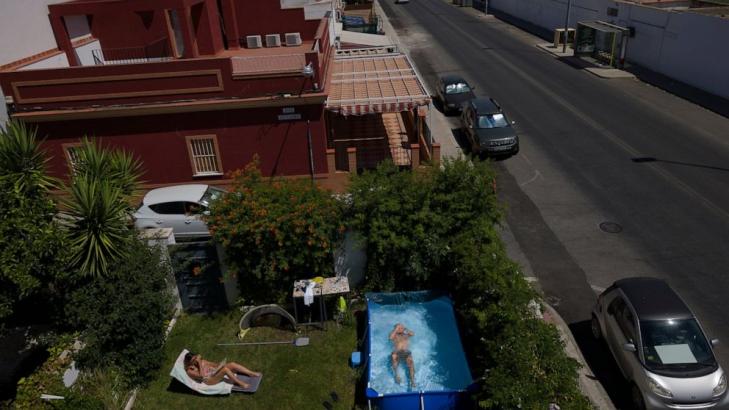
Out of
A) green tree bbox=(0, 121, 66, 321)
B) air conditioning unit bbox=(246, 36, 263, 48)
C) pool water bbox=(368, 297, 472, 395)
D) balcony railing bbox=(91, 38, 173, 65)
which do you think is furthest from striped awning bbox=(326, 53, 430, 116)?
green tree bbox=(0, 121, 66, 321)

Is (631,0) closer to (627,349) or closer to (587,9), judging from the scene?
(587,9)

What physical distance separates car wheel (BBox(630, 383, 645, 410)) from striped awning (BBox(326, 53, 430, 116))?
11698 millimetres

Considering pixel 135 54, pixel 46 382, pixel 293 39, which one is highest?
pixel 135 54

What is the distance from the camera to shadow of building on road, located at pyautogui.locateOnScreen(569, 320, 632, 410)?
10422 mm

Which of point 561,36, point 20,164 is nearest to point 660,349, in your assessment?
point 20,164

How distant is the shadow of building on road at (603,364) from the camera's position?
34.2ft

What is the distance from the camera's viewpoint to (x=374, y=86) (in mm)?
20922

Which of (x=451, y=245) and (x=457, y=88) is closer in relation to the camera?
(x=451, y=245)

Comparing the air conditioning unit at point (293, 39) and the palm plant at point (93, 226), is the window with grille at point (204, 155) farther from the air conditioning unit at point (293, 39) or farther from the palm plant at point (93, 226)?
the air conditioning unit at point (293, 39)

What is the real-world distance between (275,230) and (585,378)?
744cm

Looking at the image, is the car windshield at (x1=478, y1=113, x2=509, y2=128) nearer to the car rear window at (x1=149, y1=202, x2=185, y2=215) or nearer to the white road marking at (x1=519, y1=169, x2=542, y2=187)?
the white road marking at (x1=519, y1=169, x2=542, y2=187)

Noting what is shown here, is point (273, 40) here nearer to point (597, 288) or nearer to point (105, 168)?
point (105, 168)

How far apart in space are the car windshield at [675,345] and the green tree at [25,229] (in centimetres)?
1163

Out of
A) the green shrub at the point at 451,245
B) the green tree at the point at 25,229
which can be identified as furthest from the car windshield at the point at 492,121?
the green tree at the point at 25,229
